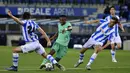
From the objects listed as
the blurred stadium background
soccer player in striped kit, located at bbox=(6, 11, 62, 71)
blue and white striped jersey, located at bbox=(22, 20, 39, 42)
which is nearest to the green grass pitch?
soccer player in striped kit, located at bbox=(6, 11, 62, 71)

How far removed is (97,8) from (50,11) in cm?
493

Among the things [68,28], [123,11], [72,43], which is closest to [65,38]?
[68,28]

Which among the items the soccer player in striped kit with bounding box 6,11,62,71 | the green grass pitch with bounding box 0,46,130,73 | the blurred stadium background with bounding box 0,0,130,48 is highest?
the soccer player in striped kit with bounding box 6,11,62,71

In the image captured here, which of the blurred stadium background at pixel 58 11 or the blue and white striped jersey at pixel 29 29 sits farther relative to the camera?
the blurred stadium background at pixel 58 11

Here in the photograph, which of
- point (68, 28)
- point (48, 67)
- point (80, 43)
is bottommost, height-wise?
point (80, 43)

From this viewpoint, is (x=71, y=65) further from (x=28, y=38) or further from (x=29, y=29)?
(x=29, y=29)

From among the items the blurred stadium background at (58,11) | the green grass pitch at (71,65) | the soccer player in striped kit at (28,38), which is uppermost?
the soccer player in striped kit at (28,38)

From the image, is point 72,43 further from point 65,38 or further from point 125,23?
point 65,38

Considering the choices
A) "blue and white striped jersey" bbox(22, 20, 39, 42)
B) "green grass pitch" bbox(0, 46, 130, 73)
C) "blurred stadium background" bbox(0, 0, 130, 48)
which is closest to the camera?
"blue and white striped jersey" bbox(22, 20, 39, 42)

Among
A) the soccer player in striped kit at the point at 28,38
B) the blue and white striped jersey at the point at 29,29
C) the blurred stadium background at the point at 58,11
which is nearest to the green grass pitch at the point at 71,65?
the soccer player in striped kit at the point at 28,38

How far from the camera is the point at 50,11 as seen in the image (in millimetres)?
Result: 44125

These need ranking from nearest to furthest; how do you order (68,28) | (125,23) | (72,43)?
(68,28), (72,43), (125,23)

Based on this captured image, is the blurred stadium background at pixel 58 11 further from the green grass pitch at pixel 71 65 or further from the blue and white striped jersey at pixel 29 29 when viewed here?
the blue and white striped jersey at pixel 29 29

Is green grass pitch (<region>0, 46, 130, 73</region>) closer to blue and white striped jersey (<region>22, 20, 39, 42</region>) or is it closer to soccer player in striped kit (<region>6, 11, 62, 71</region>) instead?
soccer player in striped kit (<region>6, 11, 62, 71</region>)
